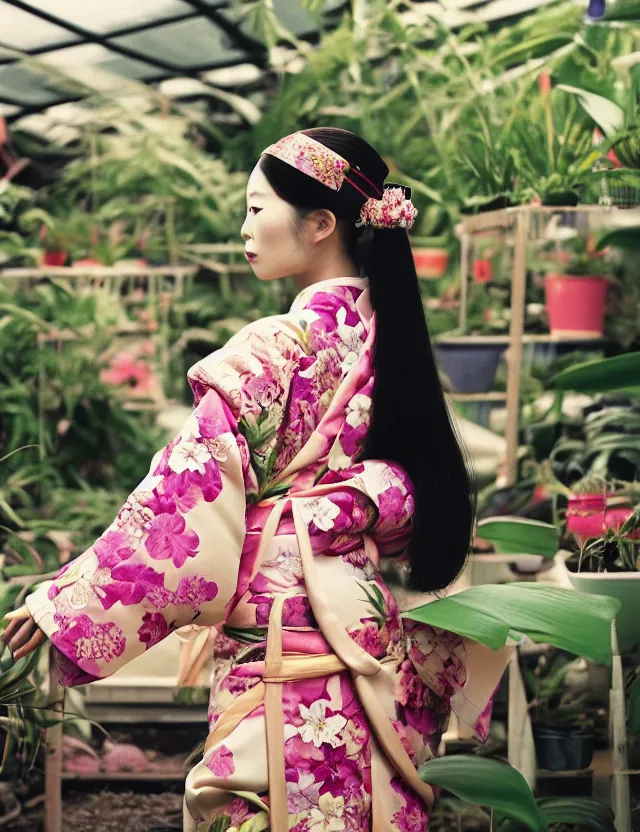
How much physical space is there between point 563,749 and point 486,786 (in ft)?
2.22

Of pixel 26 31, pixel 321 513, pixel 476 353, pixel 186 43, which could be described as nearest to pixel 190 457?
pixel 321 513

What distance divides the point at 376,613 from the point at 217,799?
0.87 feet

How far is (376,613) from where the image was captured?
1.28 meters

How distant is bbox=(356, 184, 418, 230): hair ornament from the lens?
1306 millimetres

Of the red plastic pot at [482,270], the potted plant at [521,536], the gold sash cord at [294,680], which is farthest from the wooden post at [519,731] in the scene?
the red plastic pot at [482,270]

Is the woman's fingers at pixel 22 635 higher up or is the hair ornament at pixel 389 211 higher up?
the hair ornament at pixel 389 211

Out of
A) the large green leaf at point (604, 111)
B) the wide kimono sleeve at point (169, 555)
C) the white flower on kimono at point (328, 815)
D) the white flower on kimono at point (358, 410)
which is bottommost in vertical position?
the white flower on kimono at point (328, 815)

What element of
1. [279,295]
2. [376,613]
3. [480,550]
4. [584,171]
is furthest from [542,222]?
[376,613]

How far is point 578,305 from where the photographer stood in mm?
2439

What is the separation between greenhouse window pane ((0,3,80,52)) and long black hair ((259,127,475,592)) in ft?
6.07

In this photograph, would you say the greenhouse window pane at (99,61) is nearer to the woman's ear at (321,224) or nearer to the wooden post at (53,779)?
the wooden post at (53,779)

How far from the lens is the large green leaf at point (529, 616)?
3.88 feet

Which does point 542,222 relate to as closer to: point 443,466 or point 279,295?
point 279,295

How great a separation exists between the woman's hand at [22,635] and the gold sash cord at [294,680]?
8.6 inches
